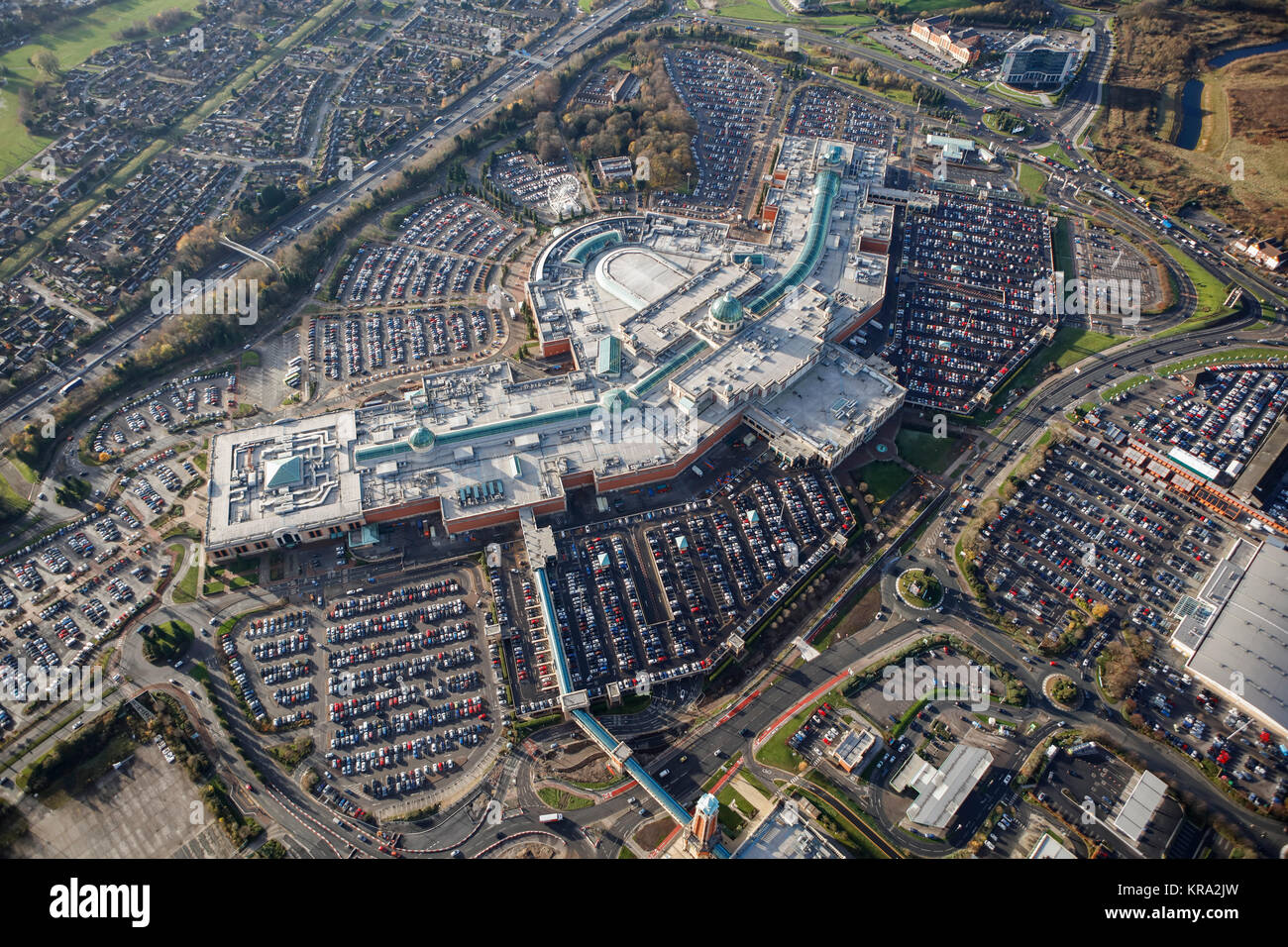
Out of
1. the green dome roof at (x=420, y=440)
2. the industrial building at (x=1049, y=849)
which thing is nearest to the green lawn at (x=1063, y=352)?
the industrial building at (x=1049, y=849)

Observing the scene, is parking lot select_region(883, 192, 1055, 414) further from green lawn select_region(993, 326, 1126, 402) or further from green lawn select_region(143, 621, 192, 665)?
green lawn select_region(143, 621, 192, 665)

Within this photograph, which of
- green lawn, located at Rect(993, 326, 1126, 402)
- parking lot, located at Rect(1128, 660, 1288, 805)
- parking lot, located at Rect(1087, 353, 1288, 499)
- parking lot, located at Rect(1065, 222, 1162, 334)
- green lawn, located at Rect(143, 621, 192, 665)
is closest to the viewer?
parking lot, located at Rect(1128, 660, 1288, 805)

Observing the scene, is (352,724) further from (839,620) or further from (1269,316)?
(1269,316)

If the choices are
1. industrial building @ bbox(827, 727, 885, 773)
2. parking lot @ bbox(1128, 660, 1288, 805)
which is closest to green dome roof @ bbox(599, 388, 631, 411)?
industrial building @ bbox(827, 727, 885, 773)

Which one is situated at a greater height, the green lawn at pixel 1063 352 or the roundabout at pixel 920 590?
the green lawn at pixel 1063 352

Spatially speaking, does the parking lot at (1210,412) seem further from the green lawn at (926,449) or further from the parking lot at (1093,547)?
the green lawn at (926,449)

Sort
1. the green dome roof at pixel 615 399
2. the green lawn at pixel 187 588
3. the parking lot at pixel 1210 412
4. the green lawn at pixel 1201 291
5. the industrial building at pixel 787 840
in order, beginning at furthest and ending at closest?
1. the green lawn at pixel 1201 291
2. the parking lot at pixel 1210 412
3. the green dome roof at pixel 615 399
4. the green lawn at pixel 187 588
5. the industrial building at pixel 787 840

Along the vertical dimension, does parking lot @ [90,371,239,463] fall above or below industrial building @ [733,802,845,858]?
above
